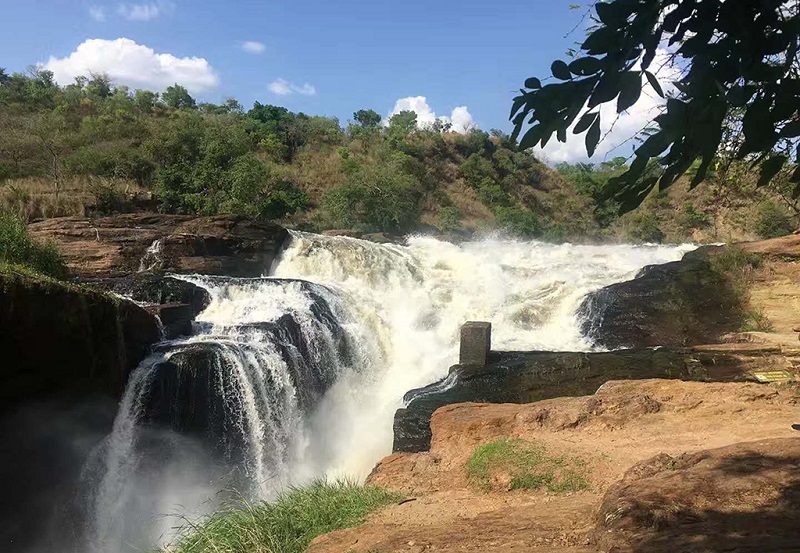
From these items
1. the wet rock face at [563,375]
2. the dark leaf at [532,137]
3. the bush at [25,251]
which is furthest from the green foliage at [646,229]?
the dark leaf at [532,137]

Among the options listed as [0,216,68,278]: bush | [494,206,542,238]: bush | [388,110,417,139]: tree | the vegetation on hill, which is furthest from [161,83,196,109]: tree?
[0,216,68,278]: bush

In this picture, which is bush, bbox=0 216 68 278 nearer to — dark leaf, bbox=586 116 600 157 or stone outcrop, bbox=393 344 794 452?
stone outcrop, bbox=393 344 794 452

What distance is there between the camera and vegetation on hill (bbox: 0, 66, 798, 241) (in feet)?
75.9

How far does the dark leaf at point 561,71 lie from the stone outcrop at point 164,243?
1422 cm

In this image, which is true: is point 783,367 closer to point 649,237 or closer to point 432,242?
point 432,242

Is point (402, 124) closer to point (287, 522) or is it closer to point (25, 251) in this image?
point (25, 251)

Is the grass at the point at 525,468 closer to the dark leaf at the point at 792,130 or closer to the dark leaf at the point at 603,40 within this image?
the dark leaf at the point at 792,130

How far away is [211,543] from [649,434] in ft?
15.7

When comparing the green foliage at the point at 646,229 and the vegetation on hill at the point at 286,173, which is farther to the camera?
the green foliage at the point at 646,229

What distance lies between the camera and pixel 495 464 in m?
5.62

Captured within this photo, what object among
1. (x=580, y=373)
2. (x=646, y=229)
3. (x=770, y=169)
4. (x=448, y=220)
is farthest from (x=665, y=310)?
(x=646, y=229)

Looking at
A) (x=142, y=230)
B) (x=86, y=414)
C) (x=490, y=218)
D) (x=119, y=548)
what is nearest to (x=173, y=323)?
(x=86, y=414)

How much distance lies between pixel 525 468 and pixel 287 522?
2.30m

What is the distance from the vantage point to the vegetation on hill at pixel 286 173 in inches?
911
